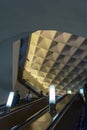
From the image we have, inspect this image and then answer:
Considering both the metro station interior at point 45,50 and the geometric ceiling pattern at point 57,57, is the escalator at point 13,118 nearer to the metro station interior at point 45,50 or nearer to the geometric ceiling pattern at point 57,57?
the metro station interior at point 45,50

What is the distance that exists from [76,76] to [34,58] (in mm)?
7083

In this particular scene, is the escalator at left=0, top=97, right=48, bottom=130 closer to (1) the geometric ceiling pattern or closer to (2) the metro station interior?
(2) the metro station interior

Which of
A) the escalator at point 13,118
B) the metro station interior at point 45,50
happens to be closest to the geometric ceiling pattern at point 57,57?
the metro station interior at point 45,50

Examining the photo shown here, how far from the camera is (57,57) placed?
56.4 ft

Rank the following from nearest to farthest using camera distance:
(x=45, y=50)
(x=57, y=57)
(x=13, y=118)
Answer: (x=13, y=118)
(x=45, y=50)
(x=57, y=57)

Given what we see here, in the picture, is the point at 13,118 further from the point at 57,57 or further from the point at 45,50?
the point at 57,57

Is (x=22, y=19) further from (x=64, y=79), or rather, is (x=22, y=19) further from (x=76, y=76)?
(x=64, y=79)

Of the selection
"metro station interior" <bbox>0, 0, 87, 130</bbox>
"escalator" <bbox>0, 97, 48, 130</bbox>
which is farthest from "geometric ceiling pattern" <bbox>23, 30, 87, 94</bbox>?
"escalator" <bbox>0, 97, 48, 130</bbox>

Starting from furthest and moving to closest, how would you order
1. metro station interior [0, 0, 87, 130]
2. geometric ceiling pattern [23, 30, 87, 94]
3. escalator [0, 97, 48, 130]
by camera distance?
geometric ceiling pattern [23, 30, 87, 94]
escalator [0, 97, 48, 130]
metro station interior [0, 0, 87, 130]

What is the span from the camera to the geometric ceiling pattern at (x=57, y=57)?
13.7 metres

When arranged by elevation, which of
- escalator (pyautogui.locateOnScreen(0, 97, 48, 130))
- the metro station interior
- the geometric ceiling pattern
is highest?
the geometric ceiling pattern

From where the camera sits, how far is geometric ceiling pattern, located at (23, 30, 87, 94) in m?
13.7

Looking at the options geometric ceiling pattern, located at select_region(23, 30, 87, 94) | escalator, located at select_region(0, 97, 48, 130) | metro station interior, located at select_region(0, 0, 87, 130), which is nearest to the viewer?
metro station interior, located at select_region(0, 0, 87, 130)

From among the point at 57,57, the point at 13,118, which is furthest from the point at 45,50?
the point at 13,118
